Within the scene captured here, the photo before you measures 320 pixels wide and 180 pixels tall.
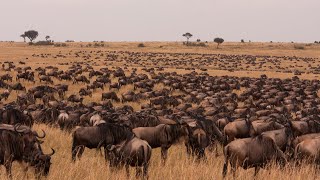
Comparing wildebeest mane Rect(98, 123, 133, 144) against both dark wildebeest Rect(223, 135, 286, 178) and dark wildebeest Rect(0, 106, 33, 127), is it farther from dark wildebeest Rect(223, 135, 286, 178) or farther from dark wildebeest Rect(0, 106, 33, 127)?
dark wildebeest Rect(0, 106, 33, 127)

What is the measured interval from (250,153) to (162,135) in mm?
3310

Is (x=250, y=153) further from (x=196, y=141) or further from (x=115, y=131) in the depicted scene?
(x=115, y=131)

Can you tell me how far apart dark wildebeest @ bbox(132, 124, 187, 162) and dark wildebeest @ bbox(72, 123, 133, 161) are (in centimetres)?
76

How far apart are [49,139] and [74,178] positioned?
19.1 feet

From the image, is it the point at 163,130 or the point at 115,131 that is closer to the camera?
the point at 115,131

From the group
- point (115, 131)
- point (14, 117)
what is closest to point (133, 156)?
point (115, 131)

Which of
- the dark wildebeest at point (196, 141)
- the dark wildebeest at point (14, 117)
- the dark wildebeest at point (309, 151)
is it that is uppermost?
the dark wildebeest at point (309, 151)

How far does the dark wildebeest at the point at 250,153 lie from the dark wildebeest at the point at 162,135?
277cm

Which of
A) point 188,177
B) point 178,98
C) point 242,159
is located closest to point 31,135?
point 188,177

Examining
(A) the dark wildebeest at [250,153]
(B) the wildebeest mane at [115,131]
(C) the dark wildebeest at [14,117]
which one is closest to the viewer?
(A) the dark wildebeest at [250,153]

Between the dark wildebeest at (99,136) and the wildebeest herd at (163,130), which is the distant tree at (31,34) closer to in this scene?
the wildebeest herd at (163,130)

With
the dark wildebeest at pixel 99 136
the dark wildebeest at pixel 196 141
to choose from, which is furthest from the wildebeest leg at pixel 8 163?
the dark wildebeest at pixel 196 141

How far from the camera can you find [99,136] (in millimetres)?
10477

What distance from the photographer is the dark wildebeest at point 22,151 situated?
7898 millimetres
